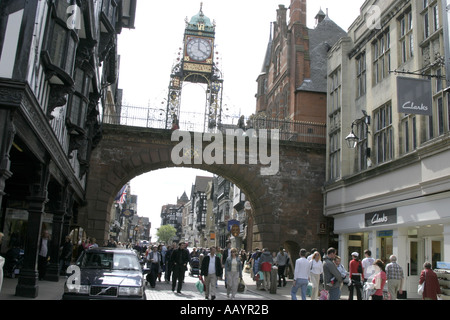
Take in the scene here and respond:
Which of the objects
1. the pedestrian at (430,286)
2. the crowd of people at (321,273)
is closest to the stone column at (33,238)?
the crowd of people at (321,273)

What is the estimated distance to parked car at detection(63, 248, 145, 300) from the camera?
28.8ft

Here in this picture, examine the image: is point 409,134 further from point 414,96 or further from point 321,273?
point 321,273

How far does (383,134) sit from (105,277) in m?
13.6

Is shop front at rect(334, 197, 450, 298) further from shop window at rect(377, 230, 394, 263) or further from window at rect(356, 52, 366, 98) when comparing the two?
window at rect(356, 52, 366, 98)

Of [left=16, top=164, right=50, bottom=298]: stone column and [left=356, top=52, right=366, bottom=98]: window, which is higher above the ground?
[left=356, top=52, right=366, bottom=98]: window

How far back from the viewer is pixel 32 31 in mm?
9117

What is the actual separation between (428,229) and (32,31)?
47.4ft

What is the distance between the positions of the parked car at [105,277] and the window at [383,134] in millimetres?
11780

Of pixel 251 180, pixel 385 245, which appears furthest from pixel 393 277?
pixel 251 180

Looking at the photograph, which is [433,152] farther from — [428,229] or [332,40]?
[332,40]

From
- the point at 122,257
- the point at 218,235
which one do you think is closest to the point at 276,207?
the point at 122,257

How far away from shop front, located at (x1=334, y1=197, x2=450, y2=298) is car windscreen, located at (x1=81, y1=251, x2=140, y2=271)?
9384 mm

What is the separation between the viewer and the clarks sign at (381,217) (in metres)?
17.5

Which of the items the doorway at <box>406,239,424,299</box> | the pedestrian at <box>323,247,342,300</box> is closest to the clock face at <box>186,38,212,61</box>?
the doorway at <box>406,239,424,299</box>
